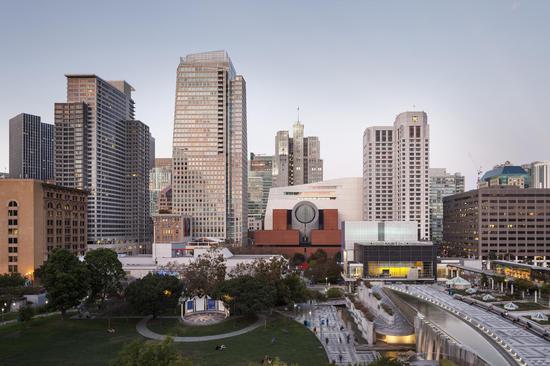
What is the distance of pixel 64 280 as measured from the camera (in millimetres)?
68250

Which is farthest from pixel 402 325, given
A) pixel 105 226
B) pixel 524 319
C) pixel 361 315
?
pixel 105 226

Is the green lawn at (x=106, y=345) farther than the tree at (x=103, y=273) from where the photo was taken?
No

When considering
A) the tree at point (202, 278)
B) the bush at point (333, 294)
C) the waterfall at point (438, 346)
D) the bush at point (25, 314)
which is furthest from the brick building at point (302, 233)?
the waterfall at point (438, 346)

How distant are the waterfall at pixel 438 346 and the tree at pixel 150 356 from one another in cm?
2727

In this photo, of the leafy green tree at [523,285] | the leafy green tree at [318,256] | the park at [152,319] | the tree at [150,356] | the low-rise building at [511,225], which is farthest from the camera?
the low-rise building at [511,225]

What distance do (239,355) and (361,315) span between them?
22.4m

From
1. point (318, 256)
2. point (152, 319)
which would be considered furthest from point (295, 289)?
point (318, 256)

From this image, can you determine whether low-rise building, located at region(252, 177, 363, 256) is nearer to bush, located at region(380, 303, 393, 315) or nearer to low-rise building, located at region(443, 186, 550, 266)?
low-rise building, located at region(443, 186, 550, 266)

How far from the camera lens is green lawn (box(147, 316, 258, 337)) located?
6444 centimetres

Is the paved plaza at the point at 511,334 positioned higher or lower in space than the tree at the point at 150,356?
lower

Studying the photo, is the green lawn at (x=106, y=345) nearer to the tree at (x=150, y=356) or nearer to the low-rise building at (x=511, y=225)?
the tree at (x=150, y=356)

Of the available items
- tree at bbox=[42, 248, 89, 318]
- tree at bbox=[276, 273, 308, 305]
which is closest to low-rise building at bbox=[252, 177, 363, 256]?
tree at bbox=[276, 273, 308, 305]

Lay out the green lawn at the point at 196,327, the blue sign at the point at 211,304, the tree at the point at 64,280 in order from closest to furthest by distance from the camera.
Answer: the green lawn at the point at 196,327 < the tree at the point at 64,280 < the blue sign at the point at 211,304

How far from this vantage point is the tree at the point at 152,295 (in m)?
68.3
